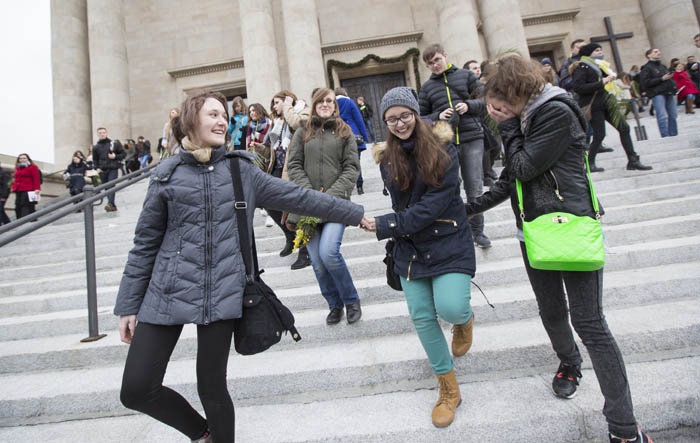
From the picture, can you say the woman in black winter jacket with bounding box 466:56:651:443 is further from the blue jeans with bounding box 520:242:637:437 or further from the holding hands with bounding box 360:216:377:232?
the holding hands with bounding box 360:216:377:232

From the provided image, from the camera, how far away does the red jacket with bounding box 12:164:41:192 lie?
8.46 metres

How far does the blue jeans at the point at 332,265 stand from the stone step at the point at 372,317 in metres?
0.25

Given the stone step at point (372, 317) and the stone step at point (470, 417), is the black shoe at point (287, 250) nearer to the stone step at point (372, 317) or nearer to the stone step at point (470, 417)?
the stone step at point (372, 317)

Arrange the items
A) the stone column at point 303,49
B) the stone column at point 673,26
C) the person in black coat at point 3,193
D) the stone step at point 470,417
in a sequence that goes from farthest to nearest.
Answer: the stone column at point 673,26, the stone column at point 303,49, the person in black coat at point 3,193, the stone step at point 470,417

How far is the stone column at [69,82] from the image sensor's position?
13406 mm

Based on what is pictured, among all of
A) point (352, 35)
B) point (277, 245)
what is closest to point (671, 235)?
point (277, 245)

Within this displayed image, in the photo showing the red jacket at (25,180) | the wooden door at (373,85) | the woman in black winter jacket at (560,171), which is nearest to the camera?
the woman in black winter jacket at (560,171)

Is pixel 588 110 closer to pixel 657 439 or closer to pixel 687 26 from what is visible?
pixel 657 439

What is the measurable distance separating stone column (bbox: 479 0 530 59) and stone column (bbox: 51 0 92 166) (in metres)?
14.6

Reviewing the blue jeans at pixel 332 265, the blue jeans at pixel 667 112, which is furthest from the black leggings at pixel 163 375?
the blue jeans at pixel 667 112

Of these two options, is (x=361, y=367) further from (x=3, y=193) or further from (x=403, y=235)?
(x=3, y=193)

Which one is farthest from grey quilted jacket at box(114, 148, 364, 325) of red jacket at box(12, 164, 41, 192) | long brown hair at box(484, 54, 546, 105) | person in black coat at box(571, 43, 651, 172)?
red jacket at box(12, 164, 41, 192)

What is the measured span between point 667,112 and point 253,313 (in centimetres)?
984

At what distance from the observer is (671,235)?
13.6 feet
